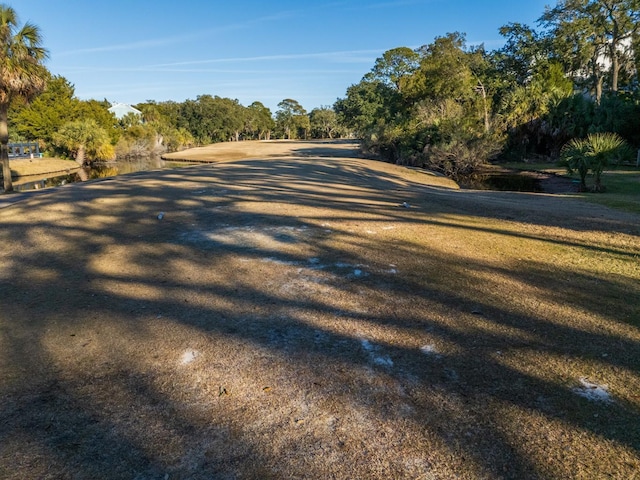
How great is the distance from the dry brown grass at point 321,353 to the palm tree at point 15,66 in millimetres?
15201

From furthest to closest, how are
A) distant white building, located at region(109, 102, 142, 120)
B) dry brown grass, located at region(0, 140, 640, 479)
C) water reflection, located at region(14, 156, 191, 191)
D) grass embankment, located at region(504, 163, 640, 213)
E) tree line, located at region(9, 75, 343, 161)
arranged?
distant white building, located at region(109, 102, 142, 120), tree line, located at region(9, 75, 343, 161), water reflection, located at region(14, 156, 191, 191), grass embankment, located at region(504, 163, 640, 213), dry brown grass, located at region(0, 140, 640, 479)

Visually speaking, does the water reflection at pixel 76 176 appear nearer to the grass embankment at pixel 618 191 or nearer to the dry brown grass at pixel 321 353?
the dry brown grass at pixel 321 353

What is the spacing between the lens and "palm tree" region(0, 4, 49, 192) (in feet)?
58.3

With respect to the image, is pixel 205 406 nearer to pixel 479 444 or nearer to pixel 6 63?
pixel 479 444

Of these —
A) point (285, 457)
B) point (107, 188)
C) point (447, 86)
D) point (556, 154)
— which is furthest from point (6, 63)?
point (556, 154)

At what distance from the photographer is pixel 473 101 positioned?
112 ft

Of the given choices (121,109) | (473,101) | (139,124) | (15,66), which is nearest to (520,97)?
(473,101)

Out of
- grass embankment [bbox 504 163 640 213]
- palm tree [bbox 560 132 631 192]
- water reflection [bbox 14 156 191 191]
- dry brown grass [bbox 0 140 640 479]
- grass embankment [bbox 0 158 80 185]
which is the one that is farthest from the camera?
grass embankment [bbox 0 158 80 185]

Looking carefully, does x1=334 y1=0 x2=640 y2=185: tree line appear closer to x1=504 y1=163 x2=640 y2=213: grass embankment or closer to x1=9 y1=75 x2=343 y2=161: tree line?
x1=504 y1=163 x2=640 y2=213: grass embankment

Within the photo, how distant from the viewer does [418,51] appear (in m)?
47.6

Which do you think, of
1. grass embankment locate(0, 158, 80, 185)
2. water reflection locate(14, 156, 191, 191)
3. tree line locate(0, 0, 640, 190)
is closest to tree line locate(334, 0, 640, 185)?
tree line locate(0, 0, 640, 190)

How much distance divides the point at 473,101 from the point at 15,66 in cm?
3030

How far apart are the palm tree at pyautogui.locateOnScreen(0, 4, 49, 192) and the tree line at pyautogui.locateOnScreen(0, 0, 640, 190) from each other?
41 mm

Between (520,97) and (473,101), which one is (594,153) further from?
(473,101)
